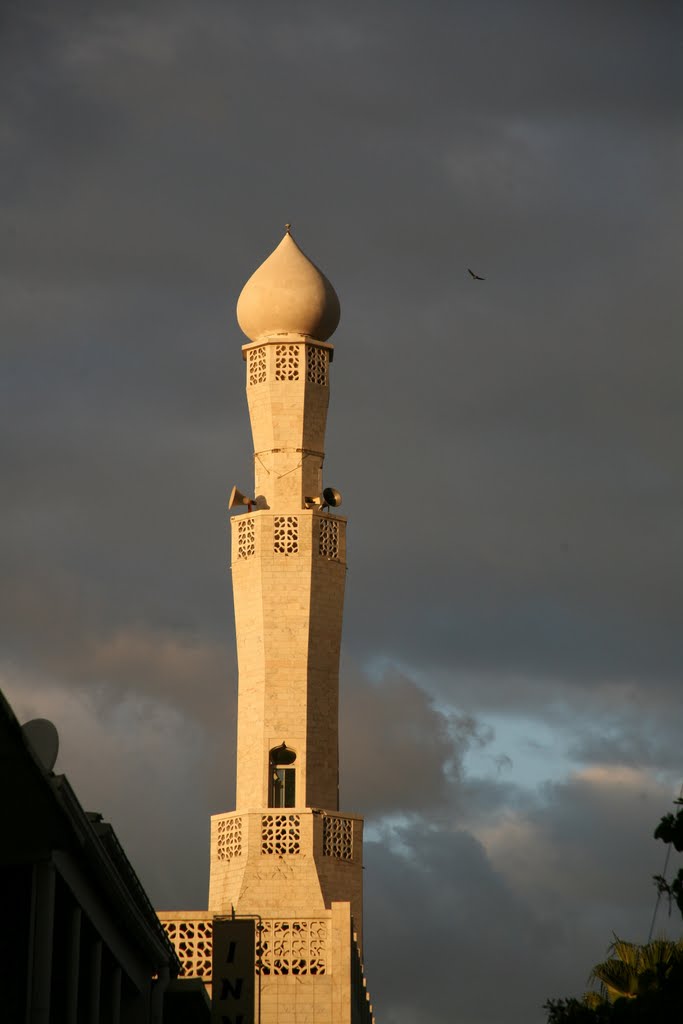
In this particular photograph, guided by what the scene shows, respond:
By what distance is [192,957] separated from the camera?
3597cm

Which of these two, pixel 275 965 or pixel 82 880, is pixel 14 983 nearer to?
pixel 82 880

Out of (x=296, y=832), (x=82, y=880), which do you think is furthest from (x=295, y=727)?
(x=82, y=880)

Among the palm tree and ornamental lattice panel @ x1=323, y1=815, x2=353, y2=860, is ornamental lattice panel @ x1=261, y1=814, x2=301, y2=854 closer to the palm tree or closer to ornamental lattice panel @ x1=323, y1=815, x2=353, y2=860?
ornamental lattice panel @ x1=323, y1=815, x2=353, y2=860

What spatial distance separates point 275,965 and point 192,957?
146cm

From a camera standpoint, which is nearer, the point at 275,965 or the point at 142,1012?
the point at 142,1012

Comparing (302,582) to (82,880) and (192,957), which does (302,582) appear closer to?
(192,957)

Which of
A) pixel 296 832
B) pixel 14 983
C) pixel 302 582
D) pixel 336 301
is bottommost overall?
pixel 14 983

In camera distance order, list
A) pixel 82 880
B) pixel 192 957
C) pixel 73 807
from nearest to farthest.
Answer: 1. pixel 73 807
2. pixel 82 880
3. pixel 192 957

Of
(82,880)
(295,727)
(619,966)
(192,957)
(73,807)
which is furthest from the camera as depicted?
(295,727)

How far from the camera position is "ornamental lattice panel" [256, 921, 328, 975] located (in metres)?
36.3

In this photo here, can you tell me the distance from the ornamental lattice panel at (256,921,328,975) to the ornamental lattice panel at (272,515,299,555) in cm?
705

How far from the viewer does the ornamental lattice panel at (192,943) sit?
118 feet

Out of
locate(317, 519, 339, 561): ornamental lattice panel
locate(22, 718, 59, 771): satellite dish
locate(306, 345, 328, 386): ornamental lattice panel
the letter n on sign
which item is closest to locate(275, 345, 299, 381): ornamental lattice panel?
locate(306, 345, 328, 386): ornamental lattice panel

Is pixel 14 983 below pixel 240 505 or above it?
below
